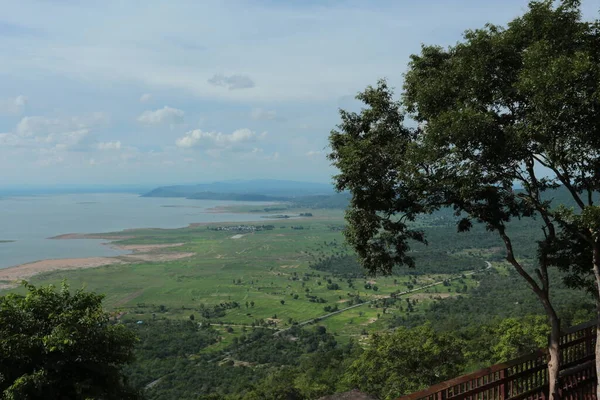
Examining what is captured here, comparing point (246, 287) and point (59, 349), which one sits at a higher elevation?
point (59, 349)

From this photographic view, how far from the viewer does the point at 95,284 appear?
2542 inches

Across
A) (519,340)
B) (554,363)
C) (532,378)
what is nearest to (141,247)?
(519,340)

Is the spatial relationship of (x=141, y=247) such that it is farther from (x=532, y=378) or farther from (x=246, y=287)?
(x=532, y=378)

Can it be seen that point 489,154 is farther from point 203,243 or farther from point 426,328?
point 203,243

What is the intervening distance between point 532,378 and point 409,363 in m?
11.0

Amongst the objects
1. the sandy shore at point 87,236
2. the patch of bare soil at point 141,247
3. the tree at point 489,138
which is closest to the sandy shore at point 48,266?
the patch of bare soil at point 141,247

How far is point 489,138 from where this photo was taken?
6.09 metres

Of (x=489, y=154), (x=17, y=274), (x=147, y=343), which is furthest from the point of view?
(x=17, y=274)

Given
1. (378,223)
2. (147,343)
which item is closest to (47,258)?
(147,343)

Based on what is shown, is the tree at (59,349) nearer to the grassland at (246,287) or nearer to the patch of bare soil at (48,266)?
the grassland at (246,287)

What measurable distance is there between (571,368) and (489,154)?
3531 millimetres

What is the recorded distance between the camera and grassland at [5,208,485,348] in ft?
184

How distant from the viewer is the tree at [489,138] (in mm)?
5586

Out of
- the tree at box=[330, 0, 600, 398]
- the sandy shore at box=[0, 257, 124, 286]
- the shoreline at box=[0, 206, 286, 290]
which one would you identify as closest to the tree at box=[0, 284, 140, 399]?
the tree at box=[330, 0, 600, 398]
